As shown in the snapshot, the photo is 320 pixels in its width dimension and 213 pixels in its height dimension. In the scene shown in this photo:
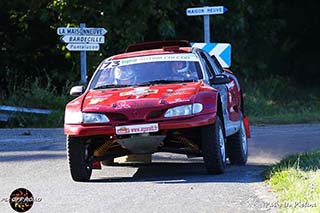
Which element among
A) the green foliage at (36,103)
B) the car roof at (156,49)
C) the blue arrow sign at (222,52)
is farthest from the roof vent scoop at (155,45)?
the green foliage at (36,103)

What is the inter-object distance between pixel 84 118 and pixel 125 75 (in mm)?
1423

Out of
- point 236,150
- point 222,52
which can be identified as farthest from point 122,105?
point 222,52

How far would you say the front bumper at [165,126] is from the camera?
973 centimetres

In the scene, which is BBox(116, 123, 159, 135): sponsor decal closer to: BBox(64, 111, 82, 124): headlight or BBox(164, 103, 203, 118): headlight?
BBox(164, 103, 203, 118): headlight

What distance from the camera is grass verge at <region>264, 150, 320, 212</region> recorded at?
765 centimetres

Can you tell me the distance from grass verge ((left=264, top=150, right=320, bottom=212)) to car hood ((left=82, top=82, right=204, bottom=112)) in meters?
1.38

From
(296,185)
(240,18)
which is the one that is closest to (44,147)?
(296,185)

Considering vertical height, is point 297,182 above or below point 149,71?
below

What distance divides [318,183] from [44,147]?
726 centimetres

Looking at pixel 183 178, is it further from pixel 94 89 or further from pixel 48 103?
pixel 48 103

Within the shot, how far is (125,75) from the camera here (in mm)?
11219

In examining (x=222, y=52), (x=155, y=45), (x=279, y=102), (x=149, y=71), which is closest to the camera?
(x=149, y=71)

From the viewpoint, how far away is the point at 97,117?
9.91 m

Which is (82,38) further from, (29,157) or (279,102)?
(279,102)
